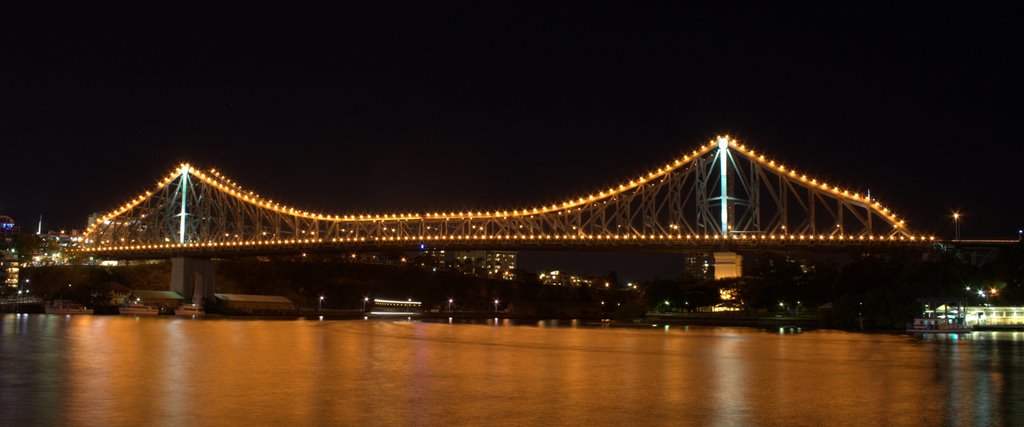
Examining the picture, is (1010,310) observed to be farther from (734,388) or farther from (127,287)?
(127,287)

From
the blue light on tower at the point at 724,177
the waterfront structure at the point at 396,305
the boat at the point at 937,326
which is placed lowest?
the waterfront structure at the point at 396,305

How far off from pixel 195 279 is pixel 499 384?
79627mm

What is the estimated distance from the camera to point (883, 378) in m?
23.8

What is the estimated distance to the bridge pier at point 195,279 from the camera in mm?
94444

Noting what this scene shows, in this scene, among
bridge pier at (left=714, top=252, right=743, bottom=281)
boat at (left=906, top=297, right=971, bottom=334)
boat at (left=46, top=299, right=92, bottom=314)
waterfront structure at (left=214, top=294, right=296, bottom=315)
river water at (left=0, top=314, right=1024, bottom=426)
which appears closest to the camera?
river water at (left=0, top=314, right=1024, bottom=426)

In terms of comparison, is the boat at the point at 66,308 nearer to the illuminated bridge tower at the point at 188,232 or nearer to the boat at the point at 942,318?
the illuminated bridge tower at the point at 188,232

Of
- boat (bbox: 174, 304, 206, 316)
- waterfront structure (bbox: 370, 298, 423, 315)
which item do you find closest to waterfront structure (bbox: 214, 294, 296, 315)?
boat (bbox: 174, 304, 206, 316)

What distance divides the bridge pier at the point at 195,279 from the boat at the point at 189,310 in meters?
2.94

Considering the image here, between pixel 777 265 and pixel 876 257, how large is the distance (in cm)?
855

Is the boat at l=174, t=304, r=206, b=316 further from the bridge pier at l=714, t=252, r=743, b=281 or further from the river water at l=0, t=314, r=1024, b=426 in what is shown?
the river water at l=0, t=314, r=1024, b=426

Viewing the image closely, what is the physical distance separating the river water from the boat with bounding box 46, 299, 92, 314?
156 ft

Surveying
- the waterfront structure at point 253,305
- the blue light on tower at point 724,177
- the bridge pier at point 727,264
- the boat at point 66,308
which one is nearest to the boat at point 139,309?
the boat at point 66,308

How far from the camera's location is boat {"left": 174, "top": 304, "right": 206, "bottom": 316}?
286ft

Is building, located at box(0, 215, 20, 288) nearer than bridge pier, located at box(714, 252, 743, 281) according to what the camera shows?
No
